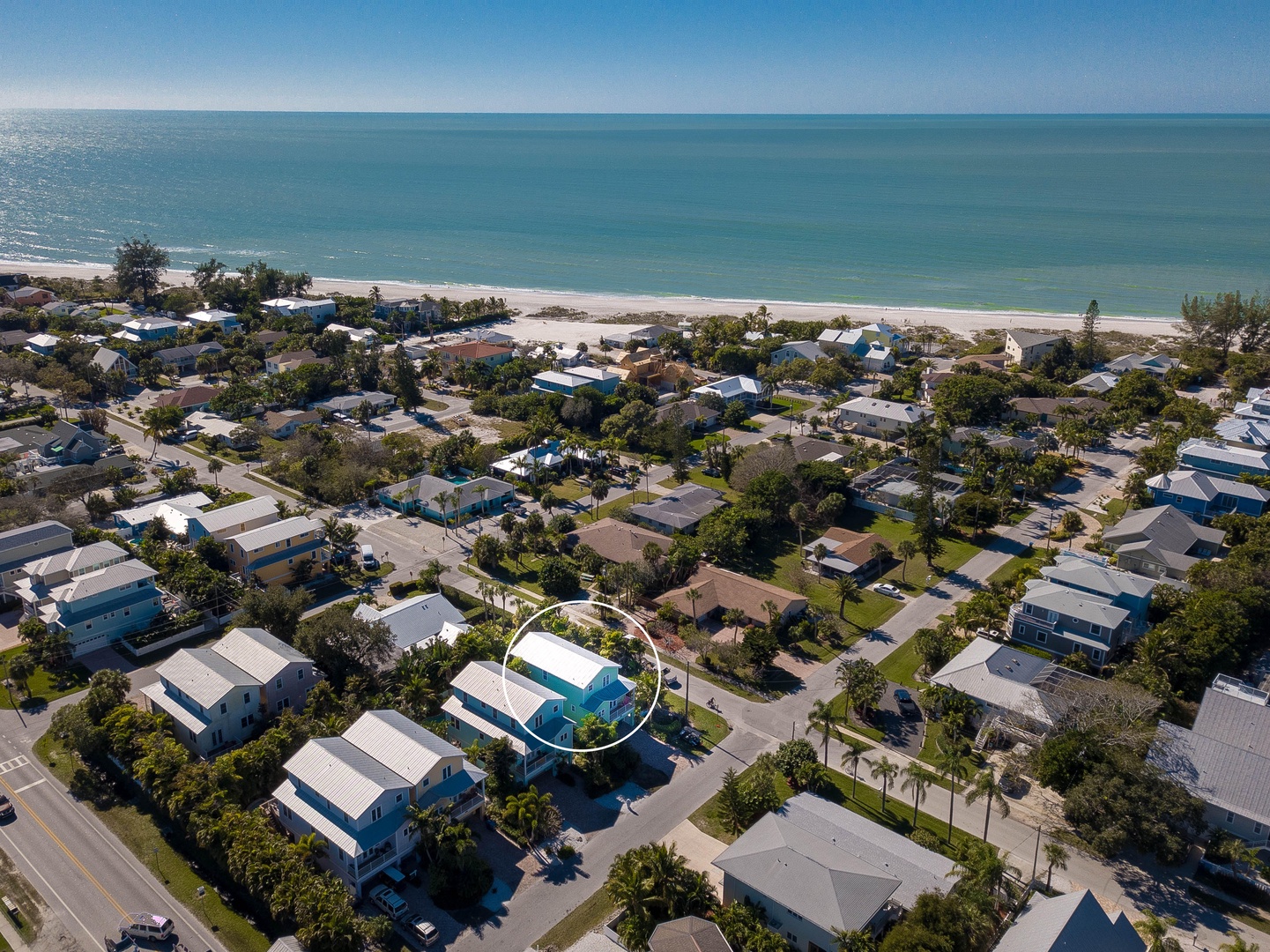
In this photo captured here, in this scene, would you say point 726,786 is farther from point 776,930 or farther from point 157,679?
point 157,679

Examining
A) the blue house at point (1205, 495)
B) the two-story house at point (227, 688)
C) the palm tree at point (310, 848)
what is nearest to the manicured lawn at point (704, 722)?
the palm tree at point (310, 848)

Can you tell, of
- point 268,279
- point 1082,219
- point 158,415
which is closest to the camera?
point 158,415

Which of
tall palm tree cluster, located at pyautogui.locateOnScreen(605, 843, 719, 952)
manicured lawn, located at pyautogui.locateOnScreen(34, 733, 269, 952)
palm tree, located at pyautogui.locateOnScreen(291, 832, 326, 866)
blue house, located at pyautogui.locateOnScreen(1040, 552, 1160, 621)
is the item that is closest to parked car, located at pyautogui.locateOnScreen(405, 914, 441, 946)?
palm tree, located at pyautogui.locateOnScreen(291, 832, 326, 866)

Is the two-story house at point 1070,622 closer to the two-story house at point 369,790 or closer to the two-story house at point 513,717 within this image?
the two-story house at point 513,717

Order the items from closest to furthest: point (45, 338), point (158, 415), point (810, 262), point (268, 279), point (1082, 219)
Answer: point (158, 415), point (45, 338), point (268, 279), point (810, 262), point (1082, 219)

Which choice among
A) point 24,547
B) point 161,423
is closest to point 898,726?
point 24,547

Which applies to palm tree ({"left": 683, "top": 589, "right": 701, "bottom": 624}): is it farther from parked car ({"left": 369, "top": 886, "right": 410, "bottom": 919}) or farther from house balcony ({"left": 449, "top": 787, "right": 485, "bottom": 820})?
parked car ({"left": 369, "top": 886, "right": 410, "bottom": 919})

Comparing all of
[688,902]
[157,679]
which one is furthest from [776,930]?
[157,679]
